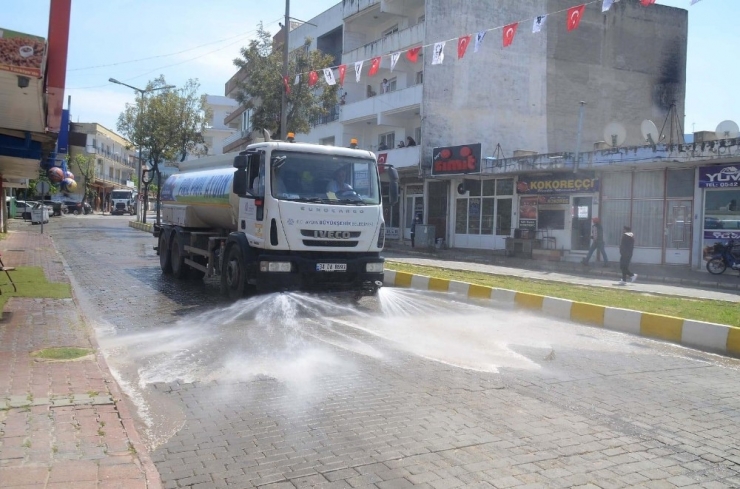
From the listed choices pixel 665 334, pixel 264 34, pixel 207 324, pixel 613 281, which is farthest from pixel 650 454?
pixel 264 34

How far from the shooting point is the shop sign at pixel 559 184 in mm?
24047

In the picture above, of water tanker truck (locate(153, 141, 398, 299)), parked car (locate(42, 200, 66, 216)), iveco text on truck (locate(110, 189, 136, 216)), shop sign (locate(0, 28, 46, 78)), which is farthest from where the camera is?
iveco text on truck (locate(110, 189, 136, 216))

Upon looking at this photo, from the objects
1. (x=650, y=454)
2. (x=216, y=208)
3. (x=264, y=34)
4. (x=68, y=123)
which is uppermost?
(x=264, y=34)

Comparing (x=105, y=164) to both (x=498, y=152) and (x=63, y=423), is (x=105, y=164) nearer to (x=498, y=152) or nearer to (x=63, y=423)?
(x=498, y=152)

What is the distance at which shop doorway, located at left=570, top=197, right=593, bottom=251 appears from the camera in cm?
2441

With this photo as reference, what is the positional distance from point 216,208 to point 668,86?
3007 cm

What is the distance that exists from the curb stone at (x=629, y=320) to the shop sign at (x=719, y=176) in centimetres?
1097

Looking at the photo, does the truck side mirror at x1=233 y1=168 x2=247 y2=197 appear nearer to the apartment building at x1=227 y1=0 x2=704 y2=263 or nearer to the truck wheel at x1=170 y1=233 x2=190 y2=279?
the truck wheel at x1=170 y1=233 x2=190 y2=279

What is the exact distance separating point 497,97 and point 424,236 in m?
8.22

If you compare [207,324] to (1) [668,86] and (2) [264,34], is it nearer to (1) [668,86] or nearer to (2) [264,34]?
(2) [264,34]

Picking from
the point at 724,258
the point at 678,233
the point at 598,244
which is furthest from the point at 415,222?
the point at 724,258

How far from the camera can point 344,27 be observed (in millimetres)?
37844

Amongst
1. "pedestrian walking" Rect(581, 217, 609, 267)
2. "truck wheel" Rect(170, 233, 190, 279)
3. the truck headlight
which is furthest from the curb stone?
"pedestrian walking" Rect(581, 217, 609, 267)

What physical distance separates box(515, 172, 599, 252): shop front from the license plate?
52.9 feet
